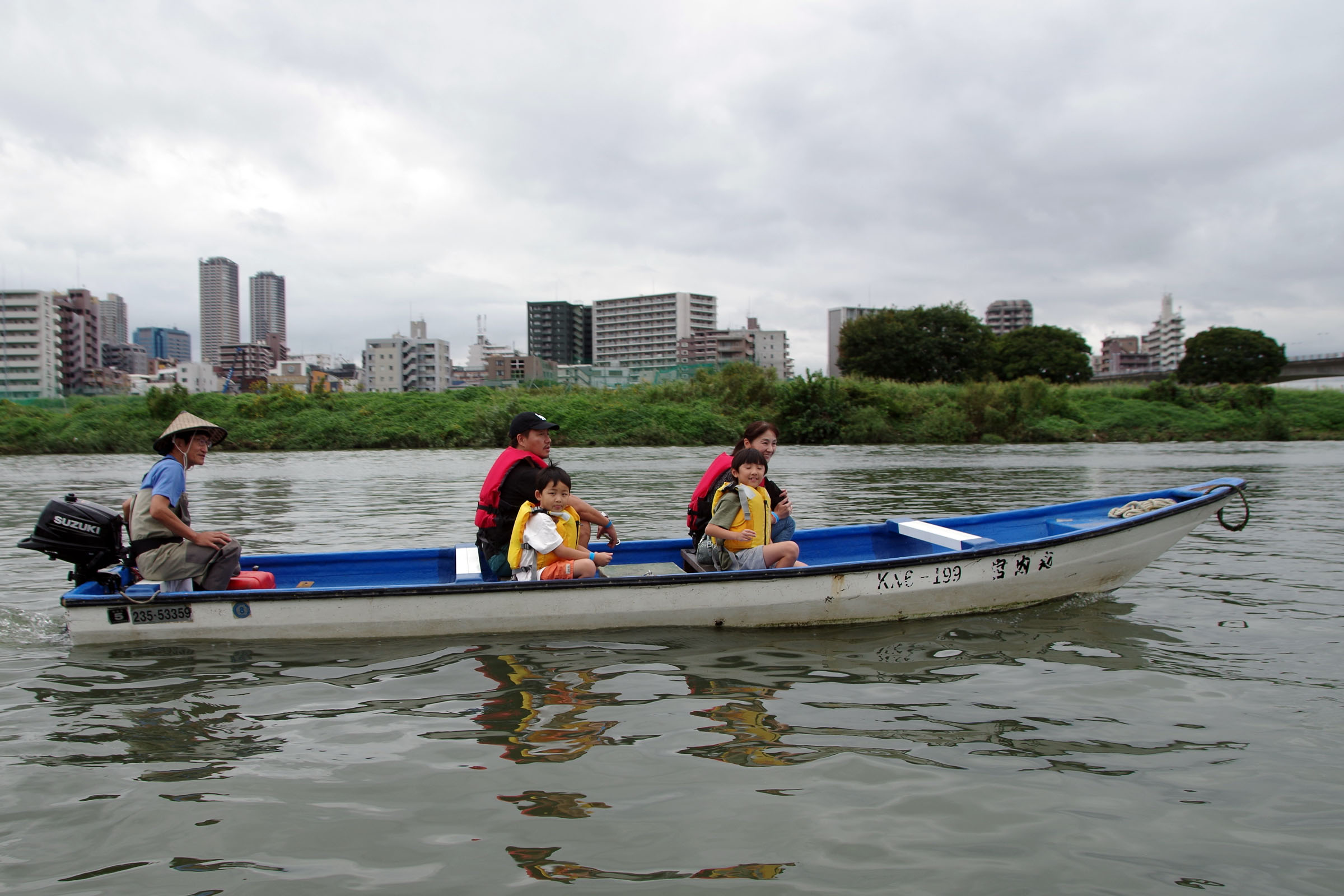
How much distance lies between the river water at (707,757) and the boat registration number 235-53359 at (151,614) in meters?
0.26

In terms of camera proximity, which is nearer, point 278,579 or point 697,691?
point 697,691

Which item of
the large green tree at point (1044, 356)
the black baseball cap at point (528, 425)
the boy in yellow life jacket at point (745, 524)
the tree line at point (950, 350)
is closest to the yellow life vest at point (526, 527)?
the black baseball cap at point (528, 425)

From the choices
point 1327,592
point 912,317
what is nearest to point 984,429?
point 912,317

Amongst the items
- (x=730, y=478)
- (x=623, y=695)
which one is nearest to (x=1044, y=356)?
(x=730, y=478)

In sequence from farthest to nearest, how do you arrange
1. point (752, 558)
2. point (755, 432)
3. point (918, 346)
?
point (918, 346) → point (755, 432) → point (752, 558)

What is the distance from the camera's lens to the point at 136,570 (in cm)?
673

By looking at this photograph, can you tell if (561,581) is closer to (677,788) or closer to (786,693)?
(786,693)

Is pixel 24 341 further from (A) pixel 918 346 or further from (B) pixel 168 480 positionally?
(B) pixel 168 480

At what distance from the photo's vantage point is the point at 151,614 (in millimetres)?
6500

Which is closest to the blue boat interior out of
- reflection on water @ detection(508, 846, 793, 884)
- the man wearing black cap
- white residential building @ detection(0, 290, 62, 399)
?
the man wearing black cap

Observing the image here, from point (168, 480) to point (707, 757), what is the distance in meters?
4.46

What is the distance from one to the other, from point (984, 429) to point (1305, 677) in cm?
3714

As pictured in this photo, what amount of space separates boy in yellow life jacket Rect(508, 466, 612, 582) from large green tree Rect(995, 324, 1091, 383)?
69652 mm

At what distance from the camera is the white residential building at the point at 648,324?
6344 inches
